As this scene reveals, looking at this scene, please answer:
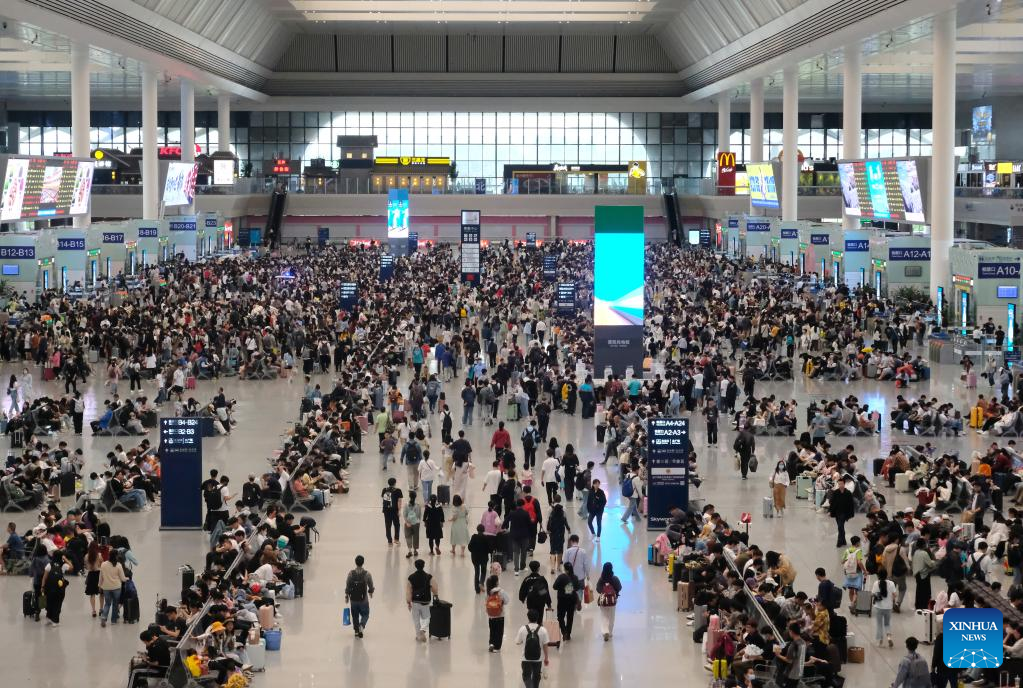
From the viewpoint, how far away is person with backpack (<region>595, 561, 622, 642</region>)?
615 inches

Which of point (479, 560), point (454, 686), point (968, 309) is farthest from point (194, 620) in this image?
point (968, 309)

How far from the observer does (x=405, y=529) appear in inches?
752

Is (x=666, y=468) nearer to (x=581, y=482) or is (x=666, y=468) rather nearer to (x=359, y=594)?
(x=581, y=482)

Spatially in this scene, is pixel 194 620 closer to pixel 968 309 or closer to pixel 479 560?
pixel 479 560

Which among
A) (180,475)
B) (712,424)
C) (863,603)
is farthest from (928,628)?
(712,424)

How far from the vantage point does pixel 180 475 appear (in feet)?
66.8

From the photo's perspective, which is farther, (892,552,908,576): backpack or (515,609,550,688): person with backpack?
(892,552,908,576): backpack

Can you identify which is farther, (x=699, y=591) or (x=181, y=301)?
(x=181, y=301)

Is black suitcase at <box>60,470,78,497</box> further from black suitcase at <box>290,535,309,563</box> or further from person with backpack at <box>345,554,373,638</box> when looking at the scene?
person with backpack at <box>345,554,373,638</box>

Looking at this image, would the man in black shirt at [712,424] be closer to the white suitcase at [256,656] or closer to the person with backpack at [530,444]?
the person with backpack at [530,444]

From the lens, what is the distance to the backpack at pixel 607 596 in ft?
52.4

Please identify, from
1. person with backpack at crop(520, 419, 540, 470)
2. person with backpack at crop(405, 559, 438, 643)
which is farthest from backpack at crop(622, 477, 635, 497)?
person with backpack at crop(405, 559, 438, 643)

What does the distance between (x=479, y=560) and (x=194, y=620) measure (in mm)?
4113

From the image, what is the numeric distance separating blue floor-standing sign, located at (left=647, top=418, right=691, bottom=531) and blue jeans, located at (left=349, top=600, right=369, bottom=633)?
19.2ft
